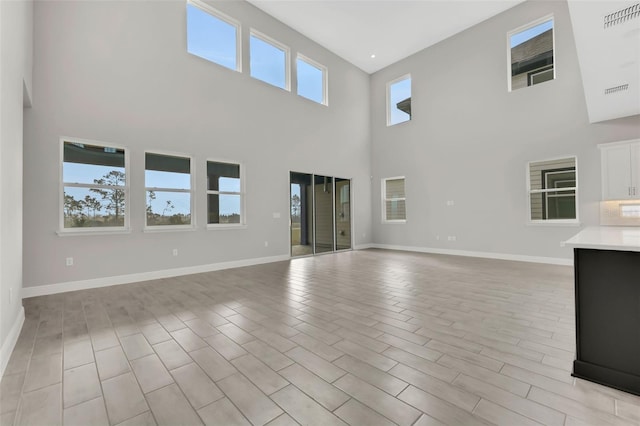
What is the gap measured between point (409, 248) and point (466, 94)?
4459 millimetres

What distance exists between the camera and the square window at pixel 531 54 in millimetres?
6020

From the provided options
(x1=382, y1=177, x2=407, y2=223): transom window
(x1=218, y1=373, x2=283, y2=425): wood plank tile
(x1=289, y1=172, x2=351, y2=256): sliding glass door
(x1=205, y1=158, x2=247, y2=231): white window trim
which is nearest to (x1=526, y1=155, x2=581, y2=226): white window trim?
(x1=382, y1=177, x2=407, y2=223): transom window

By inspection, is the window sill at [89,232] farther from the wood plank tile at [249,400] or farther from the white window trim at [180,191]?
the wood plank tile at [249,400]

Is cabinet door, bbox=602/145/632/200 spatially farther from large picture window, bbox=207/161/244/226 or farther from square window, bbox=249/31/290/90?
large picture window, bbox=207/161/244/226

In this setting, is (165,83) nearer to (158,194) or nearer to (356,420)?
(158,194)

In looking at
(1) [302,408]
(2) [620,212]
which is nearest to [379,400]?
(1) [302,408]

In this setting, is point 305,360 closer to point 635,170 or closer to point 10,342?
point 10,342

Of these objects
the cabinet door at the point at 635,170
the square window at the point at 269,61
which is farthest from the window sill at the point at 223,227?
the cabinet door at the point at 635,170

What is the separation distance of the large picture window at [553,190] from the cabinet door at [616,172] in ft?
1.58

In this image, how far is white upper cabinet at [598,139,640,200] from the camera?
479 centimetres

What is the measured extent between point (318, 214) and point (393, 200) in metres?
2.64

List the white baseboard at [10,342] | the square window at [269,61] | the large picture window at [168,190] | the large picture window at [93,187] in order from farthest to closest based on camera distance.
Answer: the square window at [269,61], the large picture window at [168,190], the large picture window at [93,187], the white baseboard at [10,342]

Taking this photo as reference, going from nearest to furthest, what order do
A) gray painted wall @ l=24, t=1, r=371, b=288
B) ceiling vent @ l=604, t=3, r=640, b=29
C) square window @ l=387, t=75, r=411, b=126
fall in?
ceiling vent @ l=604, t=3, r=640, b=29, gray painted wall @ l=24, t=1, r=371, b=288, square window @ l=387, t=75, r=411, b=126

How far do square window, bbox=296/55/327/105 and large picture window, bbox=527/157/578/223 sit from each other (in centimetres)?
567
